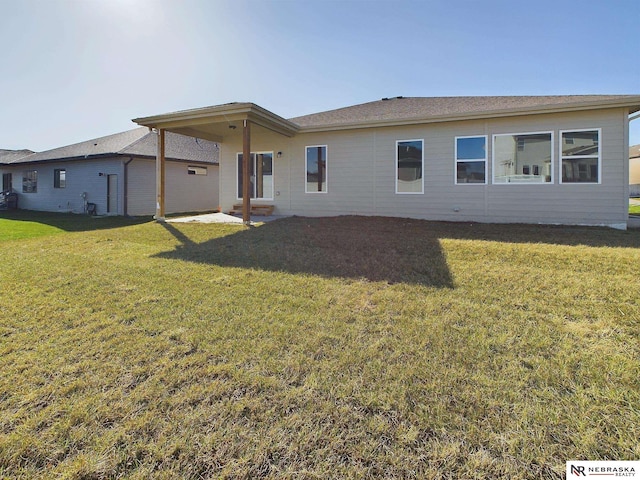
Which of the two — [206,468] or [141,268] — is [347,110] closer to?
[141,268]

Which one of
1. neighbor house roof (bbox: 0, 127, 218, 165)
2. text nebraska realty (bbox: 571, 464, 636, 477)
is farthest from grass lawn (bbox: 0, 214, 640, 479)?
neighbor house roof (bbox: 0, 127, 218, 165)

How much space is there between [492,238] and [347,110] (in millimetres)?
8145

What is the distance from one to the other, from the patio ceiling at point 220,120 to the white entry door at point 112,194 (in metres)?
6.10

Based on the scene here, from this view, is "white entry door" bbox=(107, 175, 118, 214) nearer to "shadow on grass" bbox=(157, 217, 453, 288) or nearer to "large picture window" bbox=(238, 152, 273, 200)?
"large picture window" bbox=(238, 152, 273, 200)

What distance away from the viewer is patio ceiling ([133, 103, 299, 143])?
9.01 m

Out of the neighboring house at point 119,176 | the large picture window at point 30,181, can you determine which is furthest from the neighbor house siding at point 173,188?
the large picture window at point 30,181

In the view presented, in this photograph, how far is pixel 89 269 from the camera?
5.15 m

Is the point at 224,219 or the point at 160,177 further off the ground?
the point at 160,177

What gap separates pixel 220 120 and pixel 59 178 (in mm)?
13502

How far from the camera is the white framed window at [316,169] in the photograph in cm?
1123

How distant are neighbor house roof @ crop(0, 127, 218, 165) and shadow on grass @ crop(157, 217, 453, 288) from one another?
8796 mm

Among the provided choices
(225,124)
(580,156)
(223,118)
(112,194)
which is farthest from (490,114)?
(112,194)

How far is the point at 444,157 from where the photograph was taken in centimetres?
976

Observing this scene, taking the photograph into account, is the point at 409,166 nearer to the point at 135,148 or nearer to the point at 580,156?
the point at 580,156
